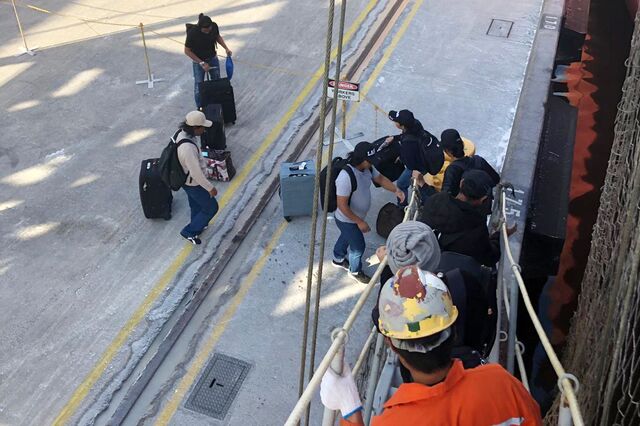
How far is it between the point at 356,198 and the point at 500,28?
735 cm

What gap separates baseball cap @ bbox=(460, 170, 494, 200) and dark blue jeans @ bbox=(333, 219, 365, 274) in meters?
1.82

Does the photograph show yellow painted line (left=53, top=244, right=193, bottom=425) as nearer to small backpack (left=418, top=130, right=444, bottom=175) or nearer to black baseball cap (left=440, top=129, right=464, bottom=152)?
small backpack (left=418, top=130, right=444, bottom=175)

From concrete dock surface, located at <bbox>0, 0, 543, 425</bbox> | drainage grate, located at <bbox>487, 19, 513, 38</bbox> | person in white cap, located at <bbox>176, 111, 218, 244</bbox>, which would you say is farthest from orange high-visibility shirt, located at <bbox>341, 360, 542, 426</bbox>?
drainage grate, located at <bbox>487, 19, 513, 38</bbox>

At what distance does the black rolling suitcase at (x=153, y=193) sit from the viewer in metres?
7.77

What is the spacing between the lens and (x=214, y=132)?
875cm

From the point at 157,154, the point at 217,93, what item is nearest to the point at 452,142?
the point at 217,93

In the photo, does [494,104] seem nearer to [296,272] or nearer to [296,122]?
[296,122]

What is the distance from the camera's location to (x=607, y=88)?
11719 mm

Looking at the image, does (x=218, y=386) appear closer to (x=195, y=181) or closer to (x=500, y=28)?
(x=195, y=181)

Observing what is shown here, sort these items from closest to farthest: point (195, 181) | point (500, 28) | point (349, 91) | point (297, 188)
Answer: point (195, 181) → point (297, 188) → point (349, 91) → point (500, 28)

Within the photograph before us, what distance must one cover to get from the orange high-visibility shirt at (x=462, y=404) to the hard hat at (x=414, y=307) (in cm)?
21

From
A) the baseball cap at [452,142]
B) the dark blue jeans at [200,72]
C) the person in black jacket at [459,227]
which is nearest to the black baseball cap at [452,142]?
the baseball cap at [452,142]

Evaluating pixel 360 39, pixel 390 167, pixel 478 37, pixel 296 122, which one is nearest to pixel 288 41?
pixel 360 39

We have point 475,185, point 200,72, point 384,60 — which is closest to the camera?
point 475,185
